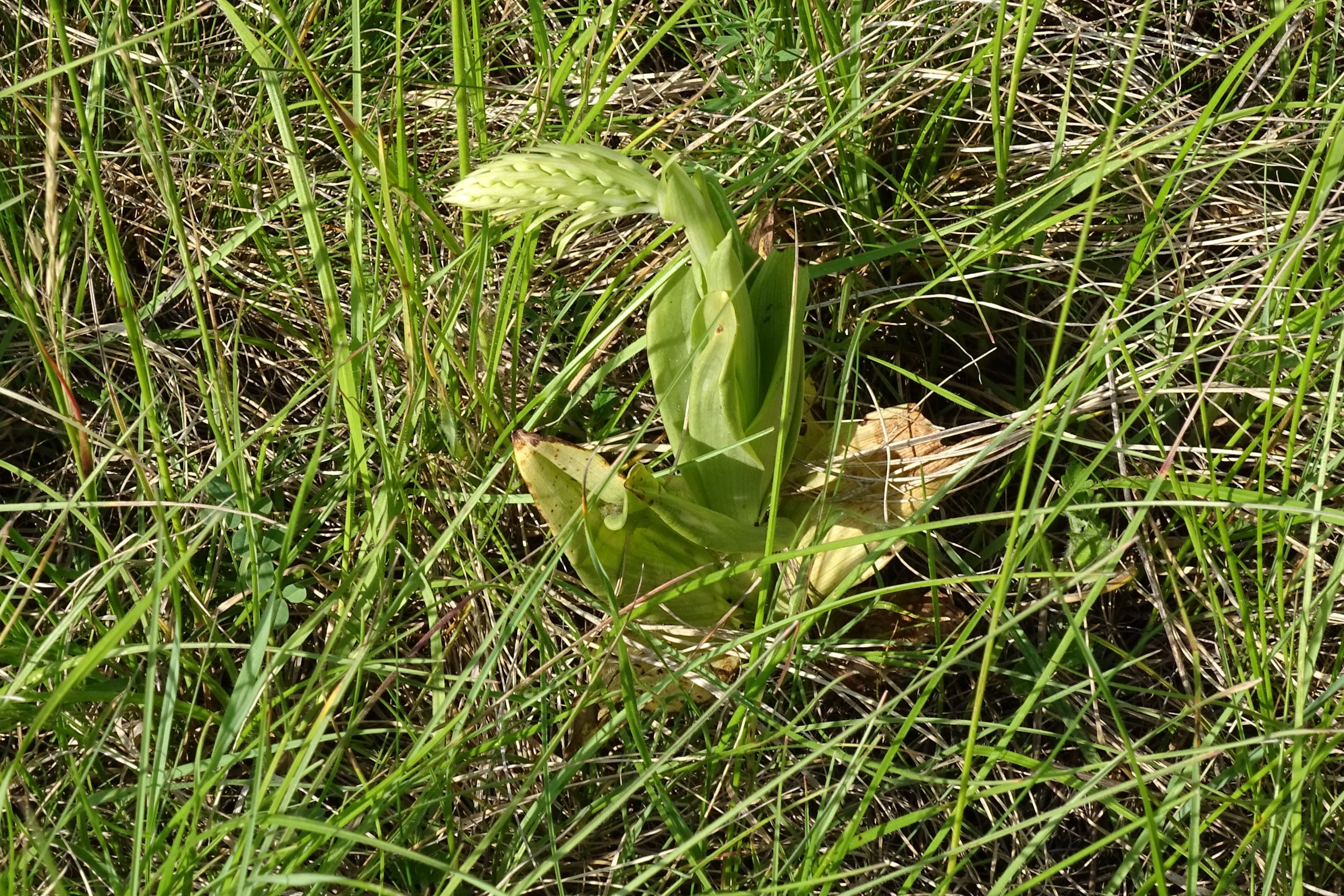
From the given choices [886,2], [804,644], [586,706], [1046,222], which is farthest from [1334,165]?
[586,706]

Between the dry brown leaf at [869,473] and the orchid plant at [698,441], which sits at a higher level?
the orchid plant at [698,441]

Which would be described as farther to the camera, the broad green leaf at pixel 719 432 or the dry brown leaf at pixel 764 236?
the dry brown leaf at pixel 764 236

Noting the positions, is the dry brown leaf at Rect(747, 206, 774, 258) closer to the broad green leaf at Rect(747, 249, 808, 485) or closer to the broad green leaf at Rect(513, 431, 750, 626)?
the broad green leaf at Rect(747, 249, 808, 485)

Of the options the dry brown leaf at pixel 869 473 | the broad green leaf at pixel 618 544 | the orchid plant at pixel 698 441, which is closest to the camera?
the orchid plant at pixel 698 441

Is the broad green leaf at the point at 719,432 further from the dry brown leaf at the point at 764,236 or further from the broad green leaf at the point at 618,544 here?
the dry brown leaf at the point at 764,236

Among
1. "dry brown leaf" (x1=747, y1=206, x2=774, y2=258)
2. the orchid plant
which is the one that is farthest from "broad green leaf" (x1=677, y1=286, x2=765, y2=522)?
"dry brown leaf" (x1=747, y1=206, x2=774, y2=258)

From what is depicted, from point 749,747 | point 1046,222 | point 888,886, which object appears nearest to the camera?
point 749,747

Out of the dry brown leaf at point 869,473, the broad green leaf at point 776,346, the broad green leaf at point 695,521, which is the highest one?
the broad green leaf at point 776,346

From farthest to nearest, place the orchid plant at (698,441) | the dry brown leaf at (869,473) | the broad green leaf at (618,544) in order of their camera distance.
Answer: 1. the dry brown leaf at (869,473)
2. the broad green leaf at (618,544)
3. the orchid plant at (698,441)

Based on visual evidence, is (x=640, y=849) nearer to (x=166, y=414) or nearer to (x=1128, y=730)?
(x=1128, y=730)

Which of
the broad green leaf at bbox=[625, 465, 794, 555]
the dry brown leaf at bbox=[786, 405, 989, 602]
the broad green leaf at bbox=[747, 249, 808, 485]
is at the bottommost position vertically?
the dry brown leaf at bbox=[786, 405, 989, 602]

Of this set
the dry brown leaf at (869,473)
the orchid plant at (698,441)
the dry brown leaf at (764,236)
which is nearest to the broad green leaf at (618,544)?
the orchid plant at (698,441)
